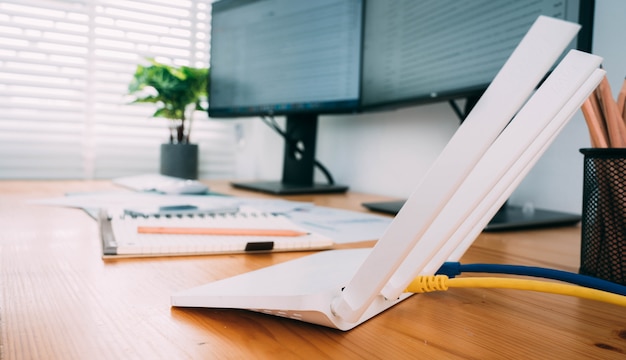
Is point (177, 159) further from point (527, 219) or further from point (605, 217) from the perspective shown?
point (605, 217)

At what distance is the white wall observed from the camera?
29.8 inches

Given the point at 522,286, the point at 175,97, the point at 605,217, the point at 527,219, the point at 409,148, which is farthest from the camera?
the point at 175,97

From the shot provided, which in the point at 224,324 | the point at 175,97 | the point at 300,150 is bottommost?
the point at 224,324

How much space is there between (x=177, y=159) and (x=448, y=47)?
933mm

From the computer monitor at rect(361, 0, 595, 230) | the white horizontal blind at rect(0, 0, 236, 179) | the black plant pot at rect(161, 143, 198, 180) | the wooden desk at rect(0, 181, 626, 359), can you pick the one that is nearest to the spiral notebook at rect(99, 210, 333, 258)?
the wooden desk at rect(0, 181, 626, 359)

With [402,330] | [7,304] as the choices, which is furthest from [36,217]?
[402,330]

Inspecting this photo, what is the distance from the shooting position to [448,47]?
2.60 feet

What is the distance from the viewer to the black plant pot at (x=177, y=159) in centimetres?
146

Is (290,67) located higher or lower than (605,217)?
higher

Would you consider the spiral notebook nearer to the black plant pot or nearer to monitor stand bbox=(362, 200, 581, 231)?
monitor stand bbox=(362, 200, 581, 231)

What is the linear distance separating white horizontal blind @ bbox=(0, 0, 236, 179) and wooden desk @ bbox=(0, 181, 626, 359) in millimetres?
1122

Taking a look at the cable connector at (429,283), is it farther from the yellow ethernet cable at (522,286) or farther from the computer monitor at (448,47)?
the computer monitor at (448,47)

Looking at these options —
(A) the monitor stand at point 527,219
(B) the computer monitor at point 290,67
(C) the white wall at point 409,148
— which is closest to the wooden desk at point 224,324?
(A) the monitor stand at point 527,219

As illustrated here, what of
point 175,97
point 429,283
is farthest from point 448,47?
point 175,97
